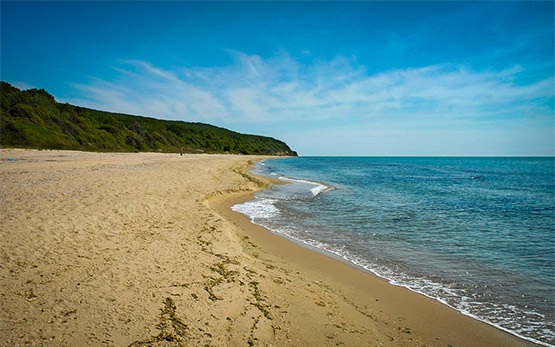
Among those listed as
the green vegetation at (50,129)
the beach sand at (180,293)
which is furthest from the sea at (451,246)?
the green vegetation at (50,129)

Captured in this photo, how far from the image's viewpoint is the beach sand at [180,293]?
3773 mm

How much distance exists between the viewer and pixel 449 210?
1619 centimetres

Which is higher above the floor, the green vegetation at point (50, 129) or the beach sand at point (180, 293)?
the green vegetation at point (50, 129)

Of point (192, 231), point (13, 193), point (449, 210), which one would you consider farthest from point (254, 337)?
point (449, 210)

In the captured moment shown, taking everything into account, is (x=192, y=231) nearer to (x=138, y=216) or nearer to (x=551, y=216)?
(x=138, y=216)

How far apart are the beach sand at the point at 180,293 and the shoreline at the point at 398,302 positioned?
3cm

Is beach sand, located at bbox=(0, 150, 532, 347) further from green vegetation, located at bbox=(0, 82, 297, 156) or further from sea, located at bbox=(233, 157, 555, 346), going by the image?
green vegetation, located at bbox=(0, 82, 297, 156)

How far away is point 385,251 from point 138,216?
788 cm

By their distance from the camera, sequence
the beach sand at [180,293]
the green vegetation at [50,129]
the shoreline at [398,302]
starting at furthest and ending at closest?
the green vegetation at [50,129] → the shoreline at [398,302] → the beach sand at [180,293]

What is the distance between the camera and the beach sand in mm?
3773

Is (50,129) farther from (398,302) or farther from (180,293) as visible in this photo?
(398,302)

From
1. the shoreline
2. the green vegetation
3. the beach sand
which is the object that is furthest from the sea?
the green vegetation

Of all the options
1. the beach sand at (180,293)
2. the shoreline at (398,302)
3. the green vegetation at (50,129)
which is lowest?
the shoreline at (398,302)

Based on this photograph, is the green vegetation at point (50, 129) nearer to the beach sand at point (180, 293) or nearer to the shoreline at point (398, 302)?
the beach sand at point (180, 293)
